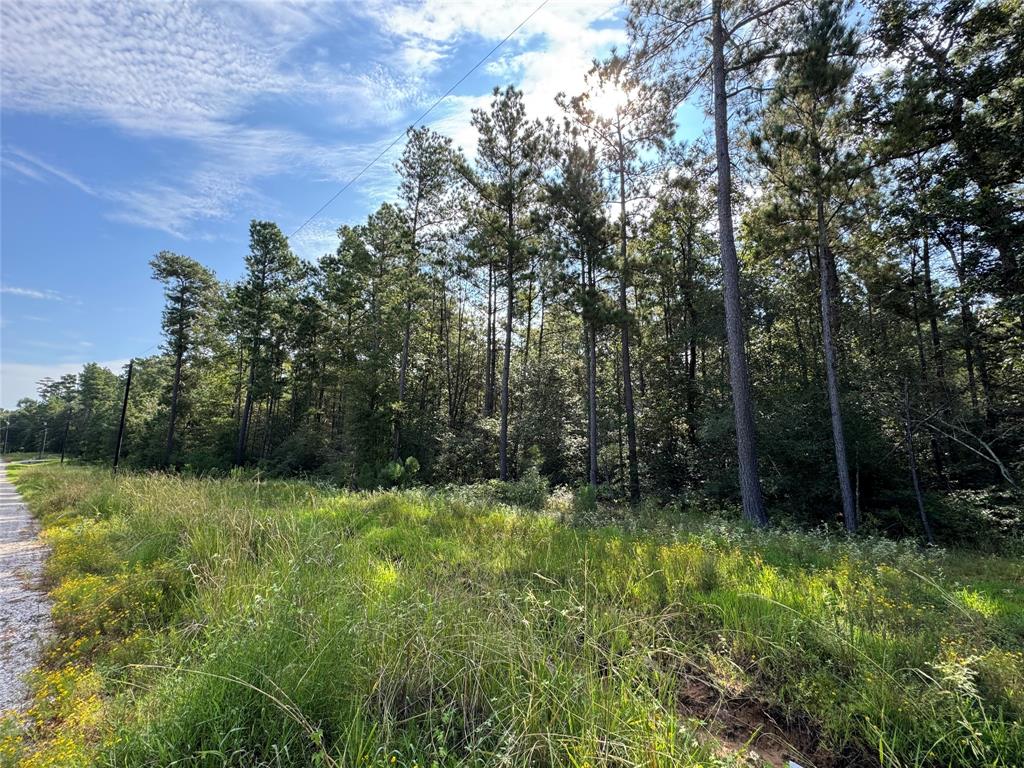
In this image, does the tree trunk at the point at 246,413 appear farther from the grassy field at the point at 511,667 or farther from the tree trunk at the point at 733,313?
the tree trunk at the point at 733,313

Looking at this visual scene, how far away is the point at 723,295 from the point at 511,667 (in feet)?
47.3

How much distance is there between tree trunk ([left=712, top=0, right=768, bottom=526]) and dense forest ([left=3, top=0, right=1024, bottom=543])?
0.21 ft

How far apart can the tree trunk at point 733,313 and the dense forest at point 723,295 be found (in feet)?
0.21

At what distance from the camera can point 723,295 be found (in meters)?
13.7

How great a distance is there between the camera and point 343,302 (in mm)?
23859

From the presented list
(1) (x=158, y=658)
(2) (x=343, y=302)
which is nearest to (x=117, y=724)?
(1) (x=158, y=658)

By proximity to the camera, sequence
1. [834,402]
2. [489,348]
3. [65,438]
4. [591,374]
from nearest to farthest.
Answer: [834,402]
[591,374]
[489,348]
[65,438]

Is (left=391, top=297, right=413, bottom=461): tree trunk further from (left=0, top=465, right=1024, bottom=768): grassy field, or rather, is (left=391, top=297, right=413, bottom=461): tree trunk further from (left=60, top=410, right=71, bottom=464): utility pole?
(left=60, top=410, right=71, bottom=464): utility pole

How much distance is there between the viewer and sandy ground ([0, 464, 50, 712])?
9.41 feet

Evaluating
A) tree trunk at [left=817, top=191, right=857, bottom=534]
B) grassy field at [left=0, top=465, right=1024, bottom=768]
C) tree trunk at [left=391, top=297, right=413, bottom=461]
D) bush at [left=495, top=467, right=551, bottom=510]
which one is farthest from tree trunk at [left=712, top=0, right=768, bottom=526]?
tree trunk at [left=391, top=297, right=413, bottom=461]

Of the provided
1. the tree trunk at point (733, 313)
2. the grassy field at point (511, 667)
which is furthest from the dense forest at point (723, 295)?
the grassy field at point (511, 667)

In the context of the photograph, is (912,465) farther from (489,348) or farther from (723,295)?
(489,348)

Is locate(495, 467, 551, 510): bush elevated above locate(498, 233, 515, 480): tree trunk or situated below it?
below

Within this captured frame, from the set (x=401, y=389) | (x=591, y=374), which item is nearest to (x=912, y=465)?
(x=591, y=374)
